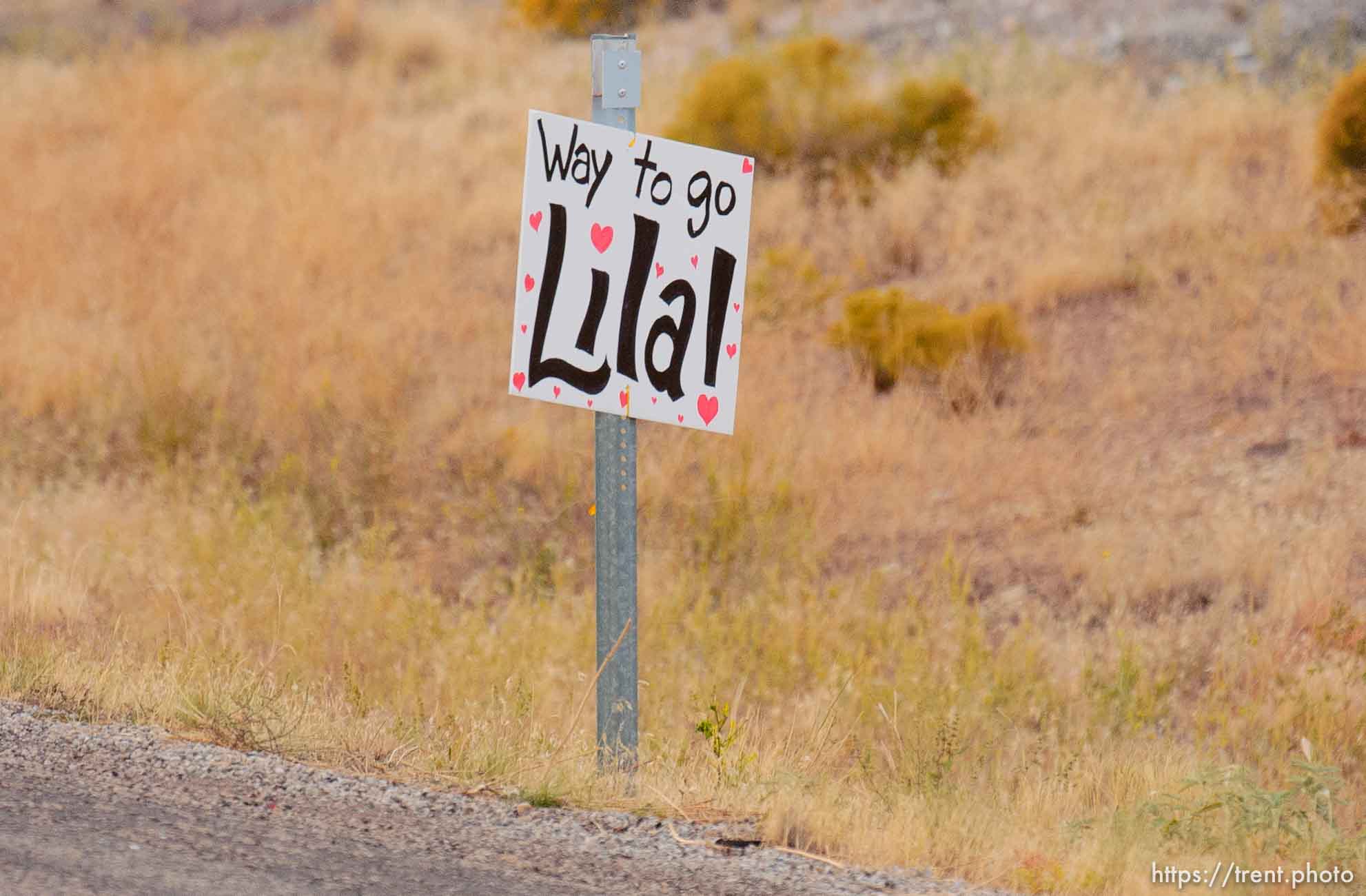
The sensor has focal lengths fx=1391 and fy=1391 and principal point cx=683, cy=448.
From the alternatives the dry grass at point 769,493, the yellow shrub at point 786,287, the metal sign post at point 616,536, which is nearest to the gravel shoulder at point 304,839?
the dry grass at point 769,493

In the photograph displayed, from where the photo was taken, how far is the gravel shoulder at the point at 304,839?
9.57 feet

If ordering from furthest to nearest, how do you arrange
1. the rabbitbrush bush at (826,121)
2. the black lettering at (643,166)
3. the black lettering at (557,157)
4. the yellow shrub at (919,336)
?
the rabbitbrush bush at (826,121), the yellow shrub at (919,336), the black lettering at (643,166), the black lettering at (557,157)

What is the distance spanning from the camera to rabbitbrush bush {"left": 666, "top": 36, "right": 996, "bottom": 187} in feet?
44.8

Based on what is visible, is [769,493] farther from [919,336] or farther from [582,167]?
[582,167]

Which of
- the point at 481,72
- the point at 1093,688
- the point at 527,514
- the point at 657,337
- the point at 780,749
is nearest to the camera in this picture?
the point at 657,337

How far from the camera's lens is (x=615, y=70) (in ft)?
11.7

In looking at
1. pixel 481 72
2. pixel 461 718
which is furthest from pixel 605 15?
pixel 461 718

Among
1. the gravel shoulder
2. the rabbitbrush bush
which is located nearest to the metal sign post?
the gravel shoulder

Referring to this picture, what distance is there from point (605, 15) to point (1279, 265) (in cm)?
1375

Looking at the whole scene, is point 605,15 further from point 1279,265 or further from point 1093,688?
point 1093,688

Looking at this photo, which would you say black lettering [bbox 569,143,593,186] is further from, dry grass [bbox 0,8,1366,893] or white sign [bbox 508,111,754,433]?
dry grass [bbox 0,8,1366,893]

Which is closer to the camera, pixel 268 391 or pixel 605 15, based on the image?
pixel 268 391

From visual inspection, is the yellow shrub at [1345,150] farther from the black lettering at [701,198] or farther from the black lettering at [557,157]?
the black lettering at [557,157]

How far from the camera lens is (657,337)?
364 cm
